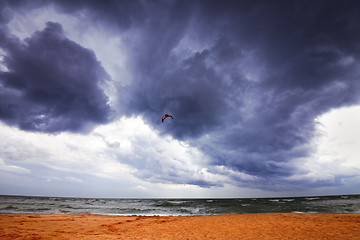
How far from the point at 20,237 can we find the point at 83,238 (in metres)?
3.88

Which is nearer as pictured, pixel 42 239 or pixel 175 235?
pixel 42 239

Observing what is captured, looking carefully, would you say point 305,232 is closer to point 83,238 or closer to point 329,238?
point 329,238

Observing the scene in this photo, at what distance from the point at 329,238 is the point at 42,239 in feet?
57.9

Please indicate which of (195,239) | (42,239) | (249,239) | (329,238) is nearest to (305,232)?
(329,238)

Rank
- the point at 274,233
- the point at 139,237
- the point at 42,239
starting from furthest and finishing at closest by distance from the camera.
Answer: the point at 274,233, the point at 139,237, the point at 42,239

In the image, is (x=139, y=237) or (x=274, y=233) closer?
(x=139, y=237)

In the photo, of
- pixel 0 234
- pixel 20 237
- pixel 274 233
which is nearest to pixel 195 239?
pixel 274 233

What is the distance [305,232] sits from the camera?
41.3 ft

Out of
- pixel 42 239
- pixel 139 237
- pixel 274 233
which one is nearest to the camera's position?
pixel 42 239

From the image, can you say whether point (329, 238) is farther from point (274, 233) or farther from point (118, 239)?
point (118, 239)

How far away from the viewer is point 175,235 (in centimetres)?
1214

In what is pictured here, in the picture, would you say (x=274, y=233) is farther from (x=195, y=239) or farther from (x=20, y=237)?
(x=20, y=237)

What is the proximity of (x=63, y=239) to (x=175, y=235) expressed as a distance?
277 inches

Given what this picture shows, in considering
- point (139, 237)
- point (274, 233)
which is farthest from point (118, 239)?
point (274, 233)
